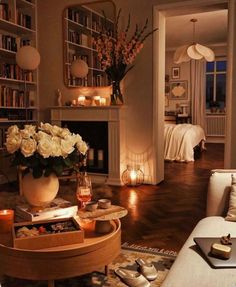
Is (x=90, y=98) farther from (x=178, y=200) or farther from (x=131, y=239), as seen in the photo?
(x=131, y=239)

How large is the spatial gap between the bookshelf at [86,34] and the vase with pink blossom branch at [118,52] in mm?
202

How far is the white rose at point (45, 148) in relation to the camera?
5.18 feet

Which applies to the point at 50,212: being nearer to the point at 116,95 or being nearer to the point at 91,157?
the point at 116,95

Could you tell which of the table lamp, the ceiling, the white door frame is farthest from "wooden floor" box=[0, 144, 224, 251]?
the ceiling

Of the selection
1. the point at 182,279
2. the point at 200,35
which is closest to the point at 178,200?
the point at 182,279

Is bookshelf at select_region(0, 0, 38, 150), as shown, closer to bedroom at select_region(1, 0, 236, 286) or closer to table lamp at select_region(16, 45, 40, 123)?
bedroom at select_region(1, 0, 236, 286)

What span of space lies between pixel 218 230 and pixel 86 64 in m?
3.68

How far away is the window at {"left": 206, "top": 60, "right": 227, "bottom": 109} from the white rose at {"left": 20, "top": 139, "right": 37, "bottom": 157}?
8.79 m

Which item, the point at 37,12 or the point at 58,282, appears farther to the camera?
the point at 37,12

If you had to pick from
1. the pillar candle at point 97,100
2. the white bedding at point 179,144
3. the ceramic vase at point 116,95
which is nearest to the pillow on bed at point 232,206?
the ceramic vase at point 116,95

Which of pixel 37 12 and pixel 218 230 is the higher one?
pixel 37 12

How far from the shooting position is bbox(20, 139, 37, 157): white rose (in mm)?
1585

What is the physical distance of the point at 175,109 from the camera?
972 cm

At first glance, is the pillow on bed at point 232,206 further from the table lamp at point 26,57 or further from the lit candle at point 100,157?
the table lamp at point 26,57
